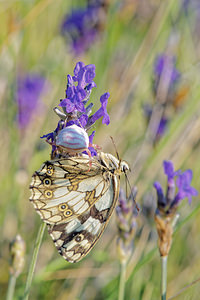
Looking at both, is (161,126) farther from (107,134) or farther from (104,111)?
(104,111)

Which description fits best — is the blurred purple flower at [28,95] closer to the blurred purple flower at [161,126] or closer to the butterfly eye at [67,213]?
the blurred purple flower at [161,126]

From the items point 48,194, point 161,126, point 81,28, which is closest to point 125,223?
point 48,194

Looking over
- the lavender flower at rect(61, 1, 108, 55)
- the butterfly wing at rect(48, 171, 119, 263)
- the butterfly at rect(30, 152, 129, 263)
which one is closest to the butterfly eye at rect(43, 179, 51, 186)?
the butterfly at rect(30, 152, 129, 263)

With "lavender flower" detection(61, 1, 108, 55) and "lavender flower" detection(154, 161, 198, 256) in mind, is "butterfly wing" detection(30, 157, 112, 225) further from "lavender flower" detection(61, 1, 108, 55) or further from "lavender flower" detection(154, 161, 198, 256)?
"lavender flower" detection(61, 1, 108, 55)

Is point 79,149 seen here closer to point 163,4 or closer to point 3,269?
point 3,269

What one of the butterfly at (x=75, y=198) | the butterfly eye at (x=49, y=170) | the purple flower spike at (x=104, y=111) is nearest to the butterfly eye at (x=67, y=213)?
the butterfly at (x=75, y=198)

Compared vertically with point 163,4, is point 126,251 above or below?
below

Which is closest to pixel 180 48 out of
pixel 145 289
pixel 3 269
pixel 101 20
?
pixel 101 20
